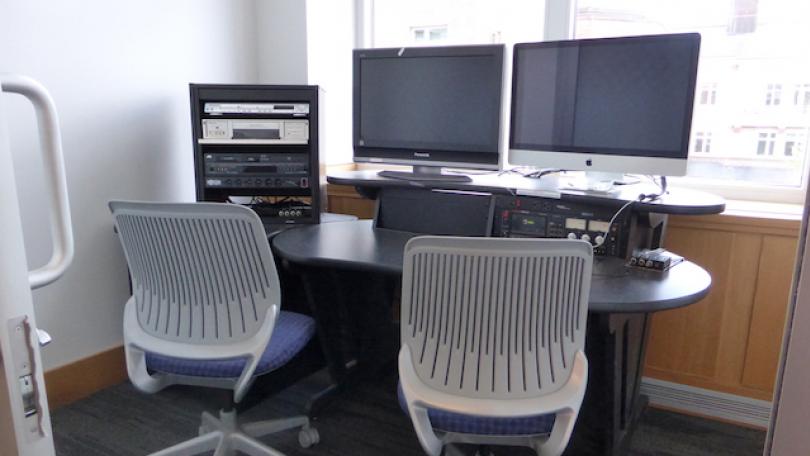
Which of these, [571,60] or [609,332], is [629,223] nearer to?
[609,332]

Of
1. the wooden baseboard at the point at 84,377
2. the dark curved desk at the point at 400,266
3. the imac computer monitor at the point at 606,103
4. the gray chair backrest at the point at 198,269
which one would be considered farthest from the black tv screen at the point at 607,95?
the wooden baseboard at the point at 84,377

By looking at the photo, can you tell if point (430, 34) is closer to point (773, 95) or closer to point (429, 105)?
point (429, 105)

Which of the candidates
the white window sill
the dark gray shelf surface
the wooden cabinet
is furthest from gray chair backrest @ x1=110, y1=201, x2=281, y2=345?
the white window sill

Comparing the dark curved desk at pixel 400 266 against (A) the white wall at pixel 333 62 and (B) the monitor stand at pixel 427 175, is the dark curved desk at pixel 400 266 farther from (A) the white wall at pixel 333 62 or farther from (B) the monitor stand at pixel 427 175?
(A) the white wall at pixel 333 62

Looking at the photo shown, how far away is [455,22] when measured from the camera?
2713mm

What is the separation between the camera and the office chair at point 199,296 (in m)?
1.41

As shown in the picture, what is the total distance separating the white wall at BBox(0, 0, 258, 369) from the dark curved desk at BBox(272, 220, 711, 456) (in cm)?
80

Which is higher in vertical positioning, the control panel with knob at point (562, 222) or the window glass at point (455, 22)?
the window glass at point (455, 22)

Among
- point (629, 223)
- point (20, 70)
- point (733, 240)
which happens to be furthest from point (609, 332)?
point (20, 70)

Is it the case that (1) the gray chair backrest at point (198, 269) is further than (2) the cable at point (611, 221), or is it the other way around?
(2) the cable at point (611, 221)

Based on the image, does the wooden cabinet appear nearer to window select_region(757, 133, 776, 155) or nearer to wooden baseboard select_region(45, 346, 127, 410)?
window select_region(757, 133, 776, 155)

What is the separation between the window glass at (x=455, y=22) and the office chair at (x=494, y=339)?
1.64 m

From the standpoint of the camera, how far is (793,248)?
1.89m

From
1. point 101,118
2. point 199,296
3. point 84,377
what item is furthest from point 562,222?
point 84,377
